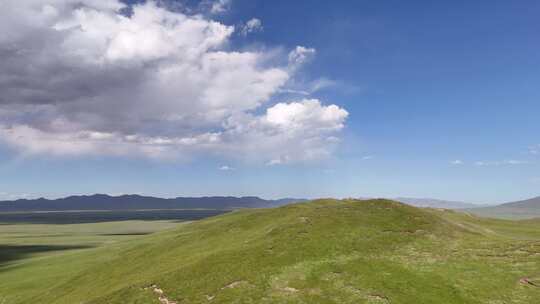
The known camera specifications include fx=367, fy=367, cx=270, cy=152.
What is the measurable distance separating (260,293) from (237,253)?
12902mm

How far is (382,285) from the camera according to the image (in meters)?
35.2

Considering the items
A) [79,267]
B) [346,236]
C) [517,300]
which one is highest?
[346,236]

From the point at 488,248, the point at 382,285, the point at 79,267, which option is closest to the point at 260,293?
the point at 382,285

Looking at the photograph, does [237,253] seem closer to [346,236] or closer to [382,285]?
[346,236]

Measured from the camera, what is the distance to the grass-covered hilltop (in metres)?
34.3

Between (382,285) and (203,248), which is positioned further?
(203,248)

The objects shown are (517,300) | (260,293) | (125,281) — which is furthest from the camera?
(125,281)

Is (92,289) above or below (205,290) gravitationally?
below

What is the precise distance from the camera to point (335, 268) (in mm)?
39094

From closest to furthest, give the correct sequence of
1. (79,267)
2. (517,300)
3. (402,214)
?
(517,300) < (402,214) < (79,267)

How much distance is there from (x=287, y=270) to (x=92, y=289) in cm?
3200

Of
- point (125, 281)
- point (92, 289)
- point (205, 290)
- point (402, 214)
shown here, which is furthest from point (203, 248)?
point (402, 214)

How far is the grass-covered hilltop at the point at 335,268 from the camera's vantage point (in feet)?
113

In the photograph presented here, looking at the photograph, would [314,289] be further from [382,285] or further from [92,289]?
[92,289]
